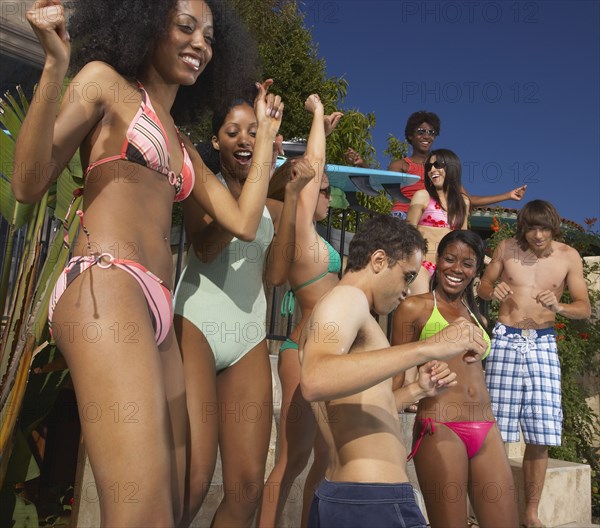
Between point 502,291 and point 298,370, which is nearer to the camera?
point 298,370

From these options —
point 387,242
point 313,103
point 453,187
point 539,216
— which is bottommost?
point 387,242

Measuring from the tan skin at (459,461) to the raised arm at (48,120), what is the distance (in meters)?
2.21

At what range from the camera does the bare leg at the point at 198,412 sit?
7.63 feet

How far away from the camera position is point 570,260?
5.51 metres

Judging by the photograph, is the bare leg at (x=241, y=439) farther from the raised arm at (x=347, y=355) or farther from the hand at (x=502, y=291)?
the hand at (x=502, y=291)

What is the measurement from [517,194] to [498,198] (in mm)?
174

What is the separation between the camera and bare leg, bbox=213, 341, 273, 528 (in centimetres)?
256

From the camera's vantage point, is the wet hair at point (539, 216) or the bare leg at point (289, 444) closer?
the bare leg at point (289, 444)

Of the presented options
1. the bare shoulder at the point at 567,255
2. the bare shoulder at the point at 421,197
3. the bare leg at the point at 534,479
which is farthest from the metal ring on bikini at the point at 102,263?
the bare shoulder at the point at 567,255

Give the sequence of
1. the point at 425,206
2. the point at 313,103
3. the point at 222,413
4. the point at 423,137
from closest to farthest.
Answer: the point at 222,413 < the point at 313,103 < the point at 425,206 < the point at 423,137

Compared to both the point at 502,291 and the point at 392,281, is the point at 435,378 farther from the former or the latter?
the point at 502,291

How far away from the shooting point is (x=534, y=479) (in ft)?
17.0

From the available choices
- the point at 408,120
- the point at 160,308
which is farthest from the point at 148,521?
the point at 408,120

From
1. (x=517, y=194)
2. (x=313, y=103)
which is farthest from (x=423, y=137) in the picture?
(x=313, y=103)
